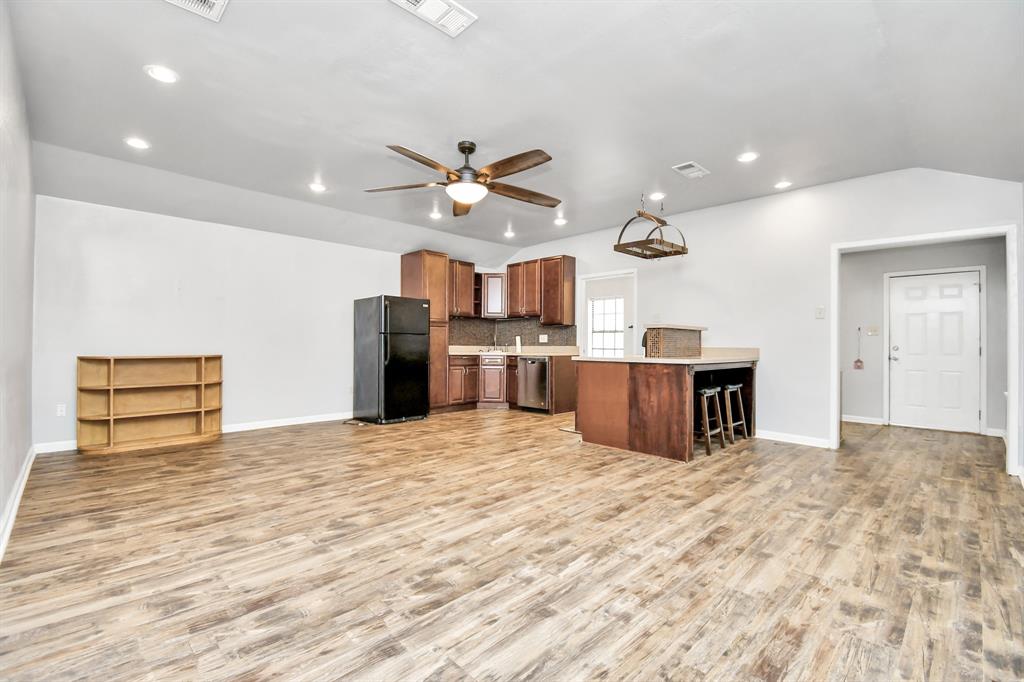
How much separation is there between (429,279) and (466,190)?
11.3 feet

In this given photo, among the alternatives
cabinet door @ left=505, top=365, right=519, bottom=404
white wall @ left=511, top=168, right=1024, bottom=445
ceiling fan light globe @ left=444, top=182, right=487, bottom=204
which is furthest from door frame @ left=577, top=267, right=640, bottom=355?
ceiling fan light globe @ left=444, top=182, right=487, bottom=204

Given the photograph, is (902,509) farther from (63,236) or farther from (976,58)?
(63,236)

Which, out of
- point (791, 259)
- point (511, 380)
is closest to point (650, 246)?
point (791, 259)

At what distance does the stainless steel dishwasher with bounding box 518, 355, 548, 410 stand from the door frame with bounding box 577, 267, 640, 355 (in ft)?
2.55

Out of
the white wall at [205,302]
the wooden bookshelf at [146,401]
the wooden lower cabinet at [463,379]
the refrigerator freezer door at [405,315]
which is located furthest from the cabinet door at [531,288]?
the wooden bookshelf at [146,401]

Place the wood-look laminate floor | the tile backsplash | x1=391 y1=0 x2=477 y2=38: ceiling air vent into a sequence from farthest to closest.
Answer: the tile backsplash → x1=391 y1=0 x2=477 y2=38: ceiling air vent → the wood-look laminate floor

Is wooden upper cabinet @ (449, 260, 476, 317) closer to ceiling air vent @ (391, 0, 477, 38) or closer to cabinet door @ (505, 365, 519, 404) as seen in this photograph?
cabinet door @ (505, 365, 519, 404)

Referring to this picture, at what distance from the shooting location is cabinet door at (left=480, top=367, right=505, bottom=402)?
7.52 meters

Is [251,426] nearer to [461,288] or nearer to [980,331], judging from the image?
[461,288]

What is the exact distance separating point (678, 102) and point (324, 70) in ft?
7.49

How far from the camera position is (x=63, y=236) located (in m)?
4.62

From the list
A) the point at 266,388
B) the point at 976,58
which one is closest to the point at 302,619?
the point at 976,58

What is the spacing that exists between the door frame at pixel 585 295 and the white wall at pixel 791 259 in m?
0.31

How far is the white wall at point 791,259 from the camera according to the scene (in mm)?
4160
